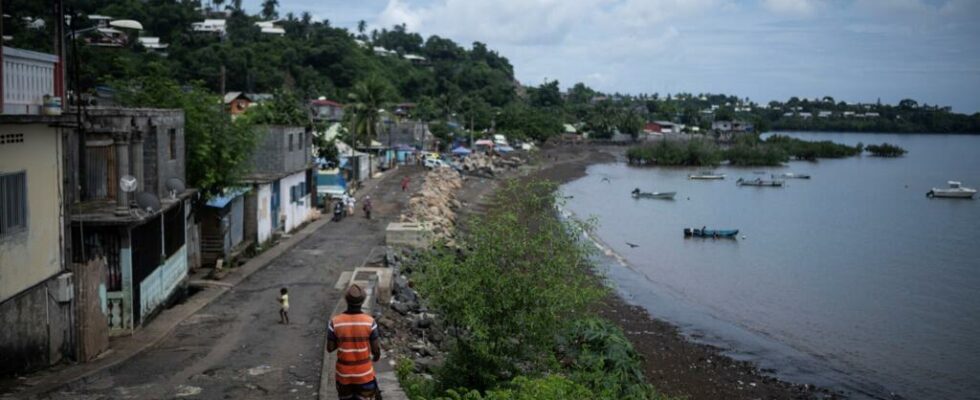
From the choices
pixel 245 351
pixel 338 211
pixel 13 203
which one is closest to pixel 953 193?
pixel 338 211

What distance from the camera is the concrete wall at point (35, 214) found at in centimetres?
1295

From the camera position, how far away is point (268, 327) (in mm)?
17844

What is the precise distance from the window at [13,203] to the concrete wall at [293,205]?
2014cm

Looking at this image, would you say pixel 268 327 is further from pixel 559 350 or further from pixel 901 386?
pixel 901 386

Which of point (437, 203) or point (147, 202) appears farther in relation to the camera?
point (437, 203)

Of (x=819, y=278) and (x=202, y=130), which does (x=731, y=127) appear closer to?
(x=819, y=278)

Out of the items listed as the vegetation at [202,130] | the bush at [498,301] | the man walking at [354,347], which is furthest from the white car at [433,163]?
the man walking at [354,347]

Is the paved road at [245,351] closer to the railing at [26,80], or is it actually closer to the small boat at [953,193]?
the railing at [26,80]

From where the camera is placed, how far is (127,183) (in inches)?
671

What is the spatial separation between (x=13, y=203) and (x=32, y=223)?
0.64 metres

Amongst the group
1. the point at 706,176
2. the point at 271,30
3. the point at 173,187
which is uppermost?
the point at 271,30

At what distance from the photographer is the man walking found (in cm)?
817

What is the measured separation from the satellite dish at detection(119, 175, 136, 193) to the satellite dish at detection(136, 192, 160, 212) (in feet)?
2.47

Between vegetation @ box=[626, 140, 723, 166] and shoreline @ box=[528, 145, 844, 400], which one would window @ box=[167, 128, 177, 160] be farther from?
vegetation @ box=[626, 140, 723, 166]
